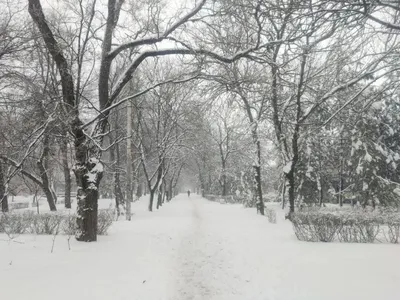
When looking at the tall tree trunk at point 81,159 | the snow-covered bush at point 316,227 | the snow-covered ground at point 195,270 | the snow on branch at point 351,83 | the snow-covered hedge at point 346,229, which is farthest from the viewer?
the snow on branch at point 351,83

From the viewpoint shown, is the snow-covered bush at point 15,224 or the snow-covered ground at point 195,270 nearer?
the snow-covered ground at point 195,270

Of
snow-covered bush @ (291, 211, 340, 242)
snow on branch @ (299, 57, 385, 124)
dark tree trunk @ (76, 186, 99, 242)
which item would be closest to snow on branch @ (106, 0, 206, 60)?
dark tree trunk @ (76, 186, 99, 242)

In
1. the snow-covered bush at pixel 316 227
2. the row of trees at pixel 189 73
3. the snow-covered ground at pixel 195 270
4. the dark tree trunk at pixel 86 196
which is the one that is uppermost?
the row of trees at pixel 189 73

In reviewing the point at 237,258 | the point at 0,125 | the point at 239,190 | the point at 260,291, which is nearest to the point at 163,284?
the point at 260,291

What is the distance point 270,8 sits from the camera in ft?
14.9

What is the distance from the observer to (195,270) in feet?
24.0

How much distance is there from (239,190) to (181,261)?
29196mm

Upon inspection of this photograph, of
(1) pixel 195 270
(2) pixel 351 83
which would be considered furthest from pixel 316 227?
(2) pixel 351 83

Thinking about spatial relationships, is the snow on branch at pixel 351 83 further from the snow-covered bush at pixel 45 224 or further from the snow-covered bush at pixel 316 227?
the snow-covered bush at pixel 45 224

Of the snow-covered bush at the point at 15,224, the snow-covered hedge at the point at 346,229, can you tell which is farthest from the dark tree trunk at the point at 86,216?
the snow-covered hedge at the point at 346,229

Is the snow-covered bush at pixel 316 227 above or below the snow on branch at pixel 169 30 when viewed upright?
below

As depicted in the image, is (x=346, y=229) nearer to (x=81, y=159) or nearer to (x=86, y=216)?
(x=86, y=216)

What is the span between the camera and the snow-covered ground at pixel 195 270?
5.17 metres

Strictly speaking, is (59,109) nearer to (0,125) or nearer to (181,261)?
(0,125)
